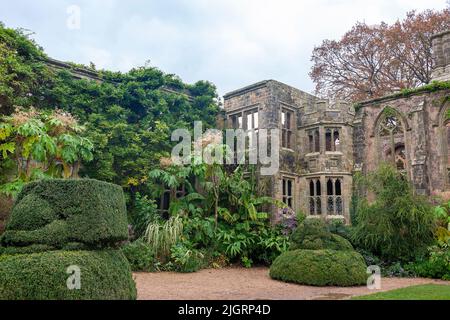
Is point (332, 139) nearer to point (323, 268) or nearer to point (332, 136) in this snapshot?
point (332, 136)

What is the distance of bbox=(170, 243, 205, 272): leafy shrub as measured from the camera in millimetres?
12422

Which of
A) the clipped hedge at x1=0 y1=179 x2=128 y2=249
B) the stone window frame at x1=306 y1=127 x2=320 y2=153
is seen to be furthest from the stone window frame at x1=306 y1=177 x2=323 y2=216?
the clipped hedge at x1=0 y1=179 x2=128 y2=249

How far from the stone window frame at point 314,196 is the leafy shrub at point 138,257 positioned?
328 inches

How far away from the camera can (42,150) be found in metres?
11.3

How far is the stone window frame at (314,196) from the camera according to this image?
17920 mm

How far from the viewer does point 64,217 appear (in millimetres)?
6375

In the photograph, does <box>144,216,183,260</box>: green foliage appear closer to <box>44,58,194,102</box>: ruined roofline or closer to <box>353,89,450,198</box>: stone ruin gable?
<box>44,58,194,102</box>: ruined roofline

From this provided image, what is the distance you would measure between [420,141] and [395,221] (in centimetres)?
552

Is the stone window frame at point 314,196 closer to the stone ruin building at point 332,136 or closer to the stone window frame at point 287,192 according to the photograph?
the stone ruin building at point 332,136

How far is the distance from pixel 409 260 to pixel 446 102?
747 centimetres

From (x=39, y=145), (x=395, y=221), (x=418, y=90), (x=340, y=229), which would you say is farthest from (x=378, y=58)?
(x=39, y=145)

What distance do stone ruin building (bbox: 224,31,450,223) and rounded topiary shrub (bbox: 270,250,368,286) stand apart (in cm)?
586

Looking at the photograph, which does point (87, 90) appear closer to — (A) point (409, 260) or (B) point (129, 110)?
(B) point (129, 110)
